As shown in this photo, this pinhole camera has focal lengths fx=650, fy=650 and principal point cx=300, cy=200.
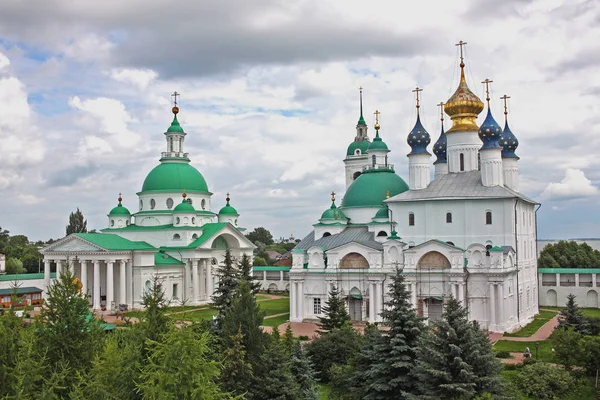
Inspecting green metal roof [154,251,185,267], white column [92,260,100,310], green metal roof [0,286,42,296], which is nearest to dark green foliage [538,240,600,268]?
green metal roof [154,251,185,267]

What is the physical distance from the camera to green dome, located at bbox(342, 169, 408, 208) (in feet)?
158

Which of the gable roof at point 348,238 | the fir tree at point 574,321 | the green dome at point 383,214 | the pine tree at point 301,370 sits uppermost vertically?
the green dome at point 383,214

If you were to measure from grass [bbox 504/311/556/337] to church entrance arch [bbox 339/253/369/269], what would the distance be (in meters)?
9.70

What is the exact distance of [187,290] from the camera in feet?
184

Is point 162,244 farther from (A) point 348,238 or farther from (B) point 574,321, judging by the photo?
(B) point 574,321

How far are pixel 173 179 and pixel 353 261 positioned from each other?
2387cm

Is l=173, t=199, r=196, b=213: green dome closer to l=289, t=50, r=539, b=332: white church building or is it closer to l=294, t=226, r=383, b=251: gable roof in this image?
l=289, t=50, r=539, b=332: white church building

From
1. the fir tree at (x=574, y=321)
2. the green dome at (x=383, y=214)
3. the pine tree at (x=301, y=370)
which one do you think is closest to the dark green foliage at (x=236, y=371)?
the pine tree at (x=301, y=370)

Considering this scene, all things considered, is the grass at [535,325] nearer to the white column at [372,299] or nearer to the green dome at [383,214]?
the white column at [372,299]

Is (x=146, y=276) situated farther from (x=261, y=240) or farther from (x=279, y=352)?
(x=261, y=240)

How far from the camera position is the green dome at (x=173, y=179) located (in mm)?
59469

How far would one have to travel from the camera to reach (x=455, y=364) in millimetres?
17781

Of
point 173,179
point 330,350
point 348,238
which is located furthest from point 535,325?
point 173,179

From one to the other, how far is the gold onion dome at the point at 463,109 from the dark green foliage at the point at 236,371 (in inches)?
1144
